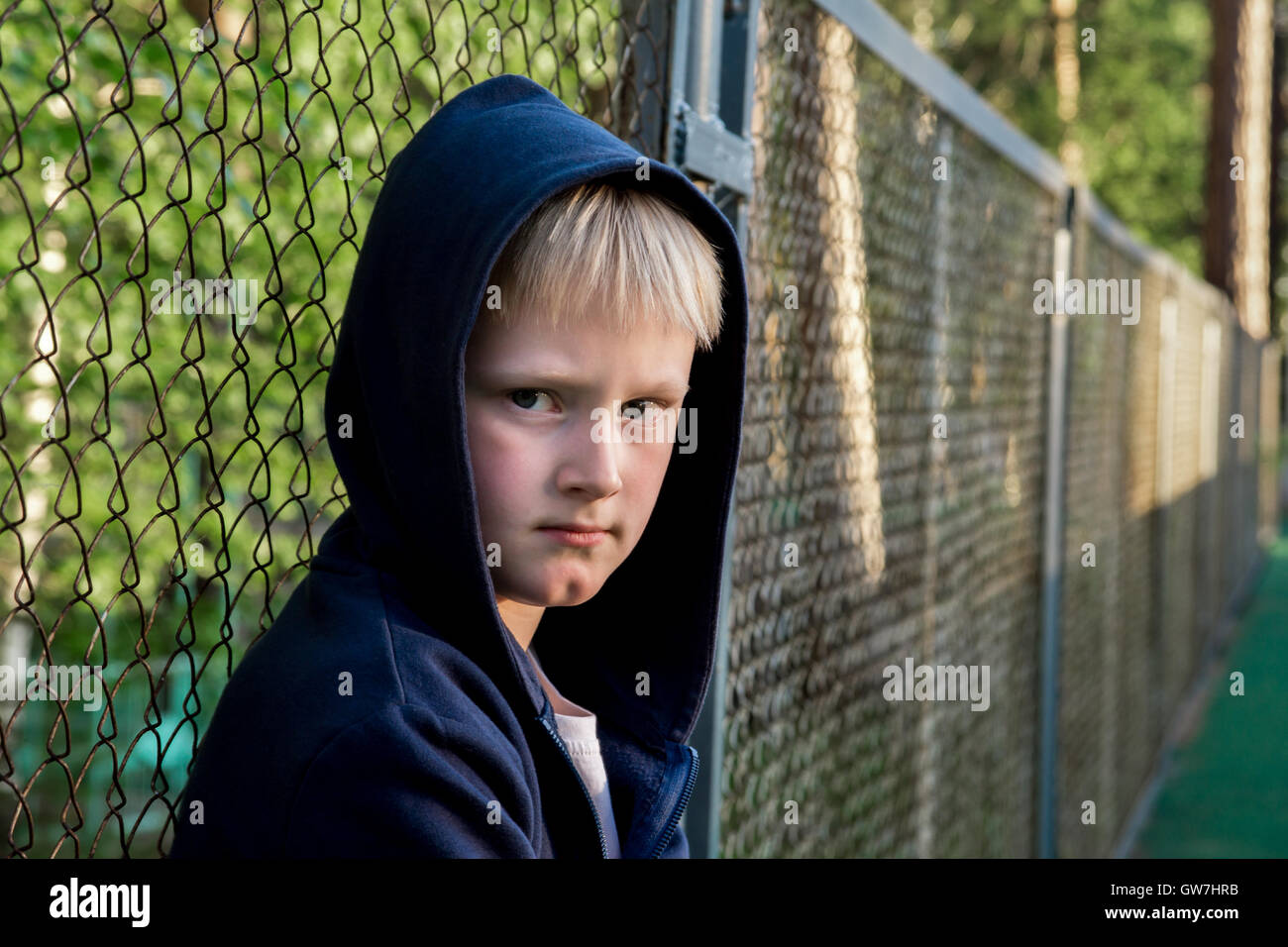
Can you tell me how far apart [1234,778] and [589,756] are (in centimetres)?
676

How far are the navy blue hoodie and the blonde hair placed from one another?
0.04 metres

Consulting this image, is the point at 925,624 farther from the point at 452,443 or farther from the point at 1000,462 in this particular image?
the point at 452,443

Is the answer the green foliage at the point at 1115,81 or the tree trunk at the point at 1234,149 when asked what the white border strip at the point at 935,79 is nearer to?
the tree trunk at the point at 1234,149

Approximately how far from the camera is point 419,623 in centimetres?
124

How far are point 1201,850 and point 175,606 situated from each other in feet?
14.6

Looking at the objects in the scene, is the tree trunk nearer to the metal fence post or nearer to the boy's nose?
the metal fence post

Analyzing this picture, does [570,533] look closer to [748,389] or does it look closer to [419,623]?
[419,623]

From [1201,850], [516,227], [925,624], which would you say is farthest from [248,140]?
[1201,850]

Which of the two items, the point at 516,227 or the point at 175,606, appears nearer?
the point at 516,227

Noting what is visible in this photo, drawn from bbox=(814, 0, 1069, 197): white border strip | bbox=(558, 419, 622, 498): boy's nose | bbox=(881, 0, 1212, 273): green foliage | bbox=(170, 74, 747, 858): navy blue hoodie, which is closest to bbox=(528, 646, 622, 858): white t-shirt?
bbox=(170, 74, 747, 858): navy blue hoodie

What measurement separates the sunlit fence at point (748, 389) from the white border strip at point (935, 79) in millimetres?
13

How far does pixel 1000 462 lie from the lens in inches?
155

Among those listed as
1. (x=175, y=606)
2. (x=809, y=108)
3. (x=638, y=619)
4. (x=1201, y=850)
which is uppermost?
(x=809, y=108)

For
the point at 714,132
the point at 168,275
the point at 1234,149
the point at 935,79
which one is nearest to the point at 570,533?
the point at 714,132
